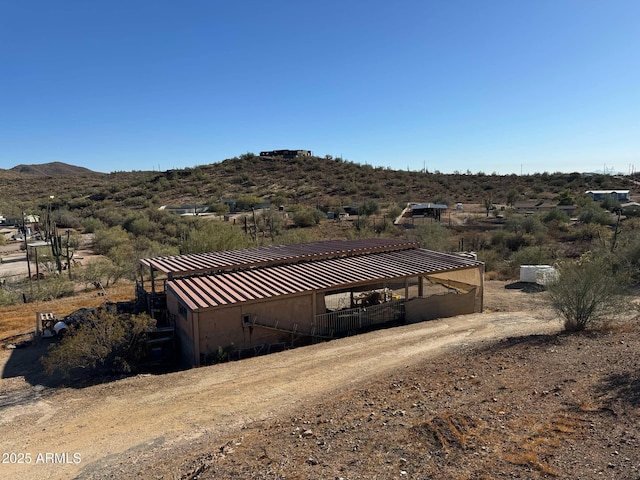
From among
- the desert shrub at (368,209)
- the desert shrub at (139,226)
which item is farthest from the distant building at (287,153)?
the desert shrub at (139,226)

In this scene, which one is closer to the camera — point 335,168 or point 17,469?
point 17,469

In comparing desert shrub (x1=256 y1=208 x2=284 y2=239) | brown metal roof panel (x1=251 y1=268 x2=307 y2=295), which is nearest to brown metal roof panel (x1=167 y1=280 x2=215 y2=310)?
brown metal roof panel (x1=251 y1=268 x2=307 y2=295)

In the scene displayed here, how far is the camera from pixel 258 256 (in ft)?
65.0

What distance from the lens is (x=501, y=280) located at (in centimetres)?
2766

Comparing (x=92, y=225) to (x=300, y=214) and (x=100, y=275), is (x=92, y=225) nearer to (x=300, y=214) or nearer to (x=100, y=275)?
(x=300, y=214)

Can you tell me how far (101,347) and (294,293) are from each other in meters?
5.78

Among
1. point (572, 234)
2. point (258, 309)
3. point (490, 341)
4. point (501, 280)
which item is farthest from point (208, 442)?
point (572, 234)

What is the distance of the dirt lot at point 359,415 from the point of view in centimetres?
653

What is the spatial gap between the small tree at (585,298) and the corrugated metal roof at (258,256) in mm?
8693

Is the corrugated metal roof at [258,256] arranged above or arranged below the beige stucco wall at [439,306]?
above

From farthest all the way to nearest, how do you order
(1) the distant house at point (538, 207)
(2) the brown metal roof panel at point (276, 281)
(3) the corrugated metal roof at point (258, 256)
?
(1) the distant house at point (538, 207) < (3) the corrugated metal roof at point (258, 256) < (2) the brown metal roof panel at point (276, 281)

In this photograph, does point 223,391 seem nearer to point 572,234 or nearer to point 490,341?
point 490,341

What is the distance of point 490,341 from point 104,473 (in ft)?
33.5

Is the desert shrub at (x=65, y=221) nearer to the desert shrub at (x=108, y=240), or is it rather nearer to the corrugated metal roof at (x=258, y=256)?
the desert shrub at (x=108, y=240)
